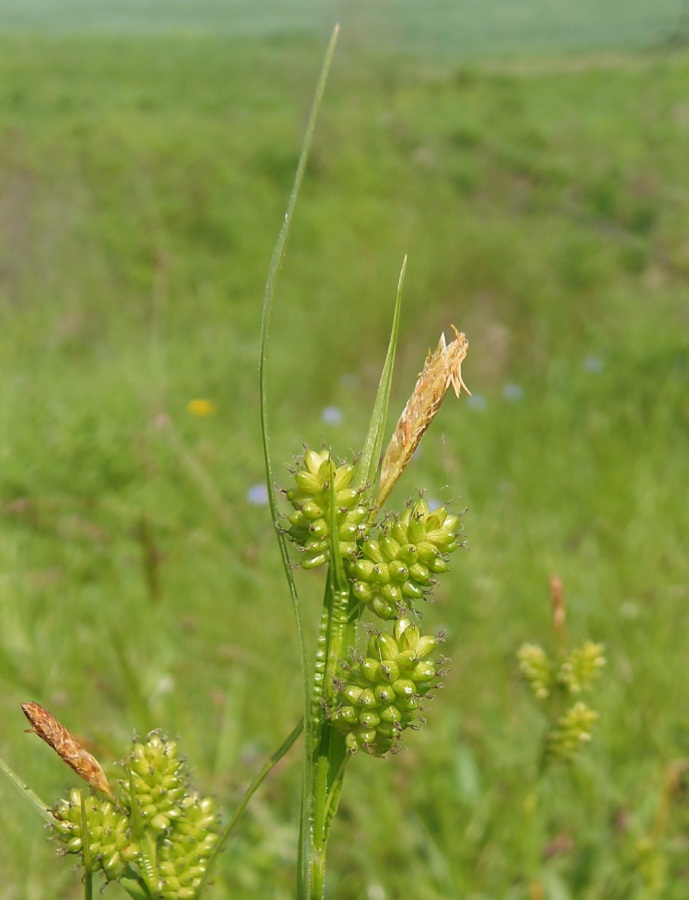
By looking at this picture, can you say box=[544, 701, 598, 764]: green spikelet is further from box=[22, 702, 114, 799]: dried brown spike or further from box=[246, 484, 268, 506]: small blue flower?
box=[246, 484, 268, 506]: small blue flower

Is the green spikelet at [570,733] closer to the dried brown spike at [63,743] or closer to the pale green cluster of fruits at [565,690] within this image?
the pale green cluster of fruits at [565,690]

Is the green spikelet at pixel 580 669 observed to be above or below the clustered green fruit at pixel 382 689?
above

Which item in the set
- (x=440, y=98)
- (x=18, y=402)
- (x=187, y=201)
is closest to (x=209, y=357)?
(x=18, y=402)

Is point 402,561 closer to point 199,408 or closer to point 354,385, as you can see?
point 199,408

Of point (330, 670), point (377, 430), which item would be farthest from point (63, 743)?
point (377, 430)

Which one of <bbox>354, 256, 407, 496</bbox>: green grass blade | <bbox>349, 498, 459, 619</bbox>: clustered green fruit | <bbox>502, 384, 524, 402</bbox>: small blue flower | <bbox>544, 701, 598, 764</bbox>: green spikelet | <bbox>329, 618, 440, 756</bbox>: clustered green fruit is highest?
<bbox>502, 384, 524, 402</bbox>: small blue flower

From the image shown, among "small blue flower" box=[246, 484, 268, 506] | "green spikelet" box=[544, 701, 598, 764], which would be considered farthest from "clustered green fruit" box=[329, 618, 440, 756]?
"small blue flower" box=[246, 484, 268, 506]

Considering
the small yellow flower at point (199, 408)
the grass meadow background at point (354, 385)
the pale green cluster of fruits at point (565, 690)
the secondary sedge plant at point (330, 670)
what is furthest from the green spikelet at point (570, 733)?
the small yellow flower at point (199, 408)
